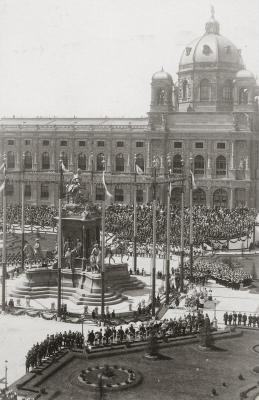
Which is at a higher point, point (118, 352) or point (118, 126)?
point (118, 126)

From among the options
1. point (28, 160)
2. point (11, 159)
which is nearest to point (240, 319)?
point (28, 160)

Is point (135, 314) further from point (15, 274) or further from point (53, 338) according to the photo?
point (15, 274)

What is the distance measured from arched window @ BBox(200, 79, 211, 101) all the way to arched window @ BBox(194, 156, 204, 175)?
1382 cm

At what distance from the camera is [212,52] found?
4087 inches

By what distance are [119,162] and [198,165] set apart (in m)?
13.2

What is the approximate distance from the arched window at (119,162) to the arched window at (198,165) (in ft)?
39.9

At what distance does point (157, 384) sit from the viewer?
2848cm

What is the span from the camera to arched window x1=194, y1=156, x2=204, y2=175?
95312mm

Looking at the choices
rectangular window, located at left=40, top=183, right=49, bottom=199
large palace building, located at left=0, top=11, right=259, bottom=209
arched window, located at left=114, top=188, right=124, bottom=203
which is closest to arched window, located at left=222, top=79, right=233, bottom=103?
large palace building, located at left=0, top=11, right=259, bottom=209

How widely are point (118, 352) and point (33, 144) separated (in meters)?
75.2

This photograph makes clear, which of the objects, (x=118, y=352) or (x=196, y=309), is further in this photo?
(x=196, y=309)

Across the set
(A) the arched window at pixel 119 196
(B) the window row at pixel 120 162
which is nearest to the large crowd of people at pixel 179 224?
(B) the window row at pixel 120 162

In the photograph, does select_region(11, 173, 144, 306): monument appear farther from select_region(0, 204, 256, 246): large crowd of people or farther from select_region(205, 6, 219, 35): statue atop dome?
select_region(205, 6, 219, 35): statue atop dome

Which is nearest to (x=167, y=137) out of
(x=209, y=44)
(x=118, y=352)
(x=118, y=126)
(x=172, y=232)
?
(x=118, y=126)
